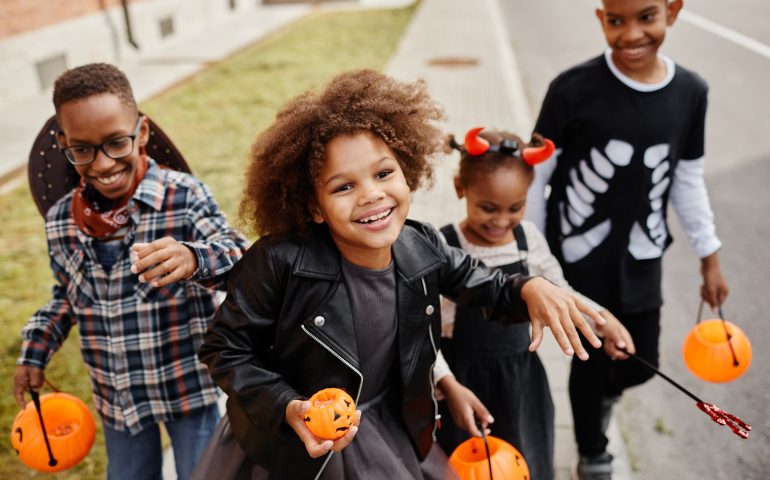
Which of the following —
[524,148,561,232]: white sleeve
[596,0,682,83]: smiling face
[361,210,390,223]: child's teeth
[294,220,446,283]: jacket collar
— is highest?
[596,0,682,83]: smiling face

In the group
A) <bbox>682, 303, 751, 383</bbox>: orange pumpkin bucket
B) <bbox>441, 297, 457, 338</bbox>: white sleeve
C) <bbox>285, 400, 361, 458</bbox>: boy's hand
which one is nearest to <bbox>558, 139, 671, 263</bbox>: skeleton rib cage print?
<bbox>682, 303, 751, 383</bbox>: orange pumpkin bucket

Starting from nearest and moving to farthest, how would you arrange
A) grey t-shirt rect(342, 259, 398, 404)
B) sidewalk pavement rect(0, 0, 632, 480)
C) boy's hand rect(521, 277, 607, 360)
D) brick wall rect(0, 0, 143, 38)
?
1. boy's hand rect(521, 277, 607, 360)
2. grey t-shirt rect(342, 259, 398, 404)
3. sidewalk pavement rect(0, 0, 632, 480)
4. brick wall rect(0, 0, 143, 38)

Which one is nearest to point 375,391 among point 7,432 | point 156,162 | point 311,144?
point 311,144

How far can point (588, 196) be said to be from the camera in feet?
8.71

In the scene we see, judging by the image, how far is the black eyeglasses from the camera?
7.07ft

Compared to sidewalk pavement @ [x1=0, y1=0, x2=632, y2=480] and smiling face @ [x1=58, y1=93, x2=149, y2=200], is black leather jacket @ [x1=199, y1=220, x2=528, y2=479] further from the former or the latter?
sidewalk pavement @ [x1=0, y1=0, x2=632, y2=480]

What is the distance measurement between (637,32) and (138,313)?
6.44ft

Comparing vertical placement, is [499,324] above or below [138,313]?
below

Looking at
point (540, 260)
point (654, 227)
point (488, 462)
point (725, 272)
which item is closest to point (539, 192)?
point (540, 260)

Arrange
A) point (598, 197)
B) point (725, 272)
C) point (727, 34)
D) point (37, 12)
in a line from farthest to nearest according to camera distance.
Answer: point (727, 34) → point (37, 12) → point (725, 272) → point (598, 197)

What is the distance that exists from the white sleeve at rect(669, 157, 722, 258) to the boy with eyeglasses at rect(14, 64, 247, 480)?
1.71 m

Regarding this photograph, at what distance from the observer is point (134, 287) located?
2242 mm

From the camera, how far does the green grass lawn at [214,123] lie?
396cm

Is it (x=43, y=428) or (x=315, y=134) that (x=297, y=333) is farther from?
(x=43, y=428)
